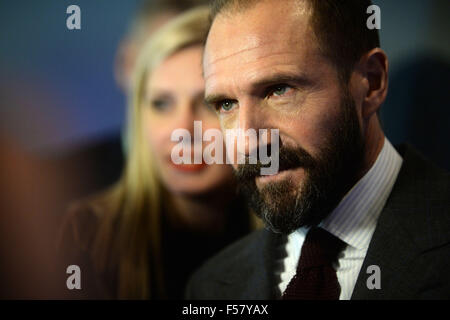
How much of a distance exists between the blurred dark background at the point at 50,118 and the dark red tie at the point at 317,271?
51 cm

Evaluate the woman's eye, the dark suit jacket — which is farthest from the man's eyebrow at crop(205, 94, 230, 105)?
the dark suit jacket

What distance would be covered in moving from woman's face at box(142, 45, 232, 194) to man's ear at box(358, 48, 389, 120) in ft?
1.72

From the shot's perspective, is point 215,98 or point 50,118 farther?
point 50,118

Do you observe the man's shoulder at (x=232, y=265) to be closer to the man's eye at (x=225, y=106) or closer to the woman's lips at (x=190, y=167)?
the woman's lips at (x=190, y=167)

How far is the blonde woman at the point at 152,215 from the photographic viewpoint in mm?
1440

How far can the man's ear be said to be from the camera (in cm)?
103

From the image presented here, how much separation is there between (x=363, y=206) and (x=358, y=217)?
0.03m

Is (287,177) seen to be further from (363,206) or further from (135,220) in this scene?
(135,220)

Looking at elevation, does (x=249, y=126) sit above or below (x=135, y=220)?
above

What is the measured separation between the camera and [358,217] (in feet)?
3.44

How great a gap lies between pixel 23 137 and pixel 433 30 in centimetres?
144

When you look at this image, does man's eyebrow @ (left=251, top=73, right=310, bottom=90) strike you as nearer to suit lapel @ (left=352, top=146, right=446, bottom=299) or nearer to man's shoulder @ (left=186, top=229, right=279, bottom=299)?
suit lapel @ (left=352, top=146, right=446, bottom=299)

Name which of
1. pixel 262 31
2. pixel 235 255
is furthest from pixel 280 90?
pixel 235 255

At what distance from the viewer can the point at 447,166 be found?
4.42 ft
